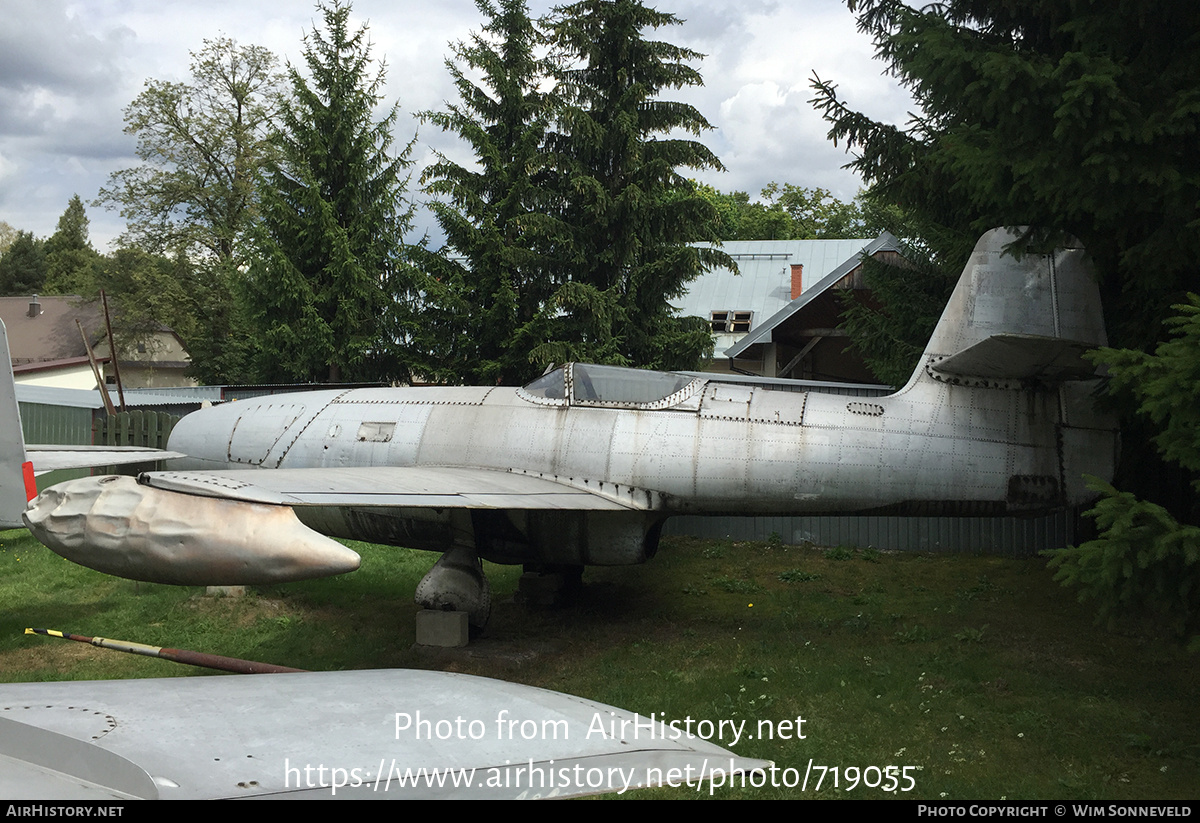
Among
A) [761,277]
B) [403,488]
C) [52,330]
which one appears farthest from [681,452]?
[52,330]

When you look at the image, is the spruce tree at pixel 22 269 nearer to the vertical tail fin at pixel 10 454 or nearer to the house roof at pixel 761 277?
the house roof at pixel 761 277

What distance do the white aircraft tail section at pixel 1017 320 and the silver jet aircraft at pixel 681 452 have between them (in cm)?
2

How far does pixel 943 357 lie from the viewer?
8.13 meters

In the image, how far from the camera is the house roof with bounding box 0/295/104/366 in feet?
159

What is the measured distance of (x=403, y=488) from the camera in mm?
7395

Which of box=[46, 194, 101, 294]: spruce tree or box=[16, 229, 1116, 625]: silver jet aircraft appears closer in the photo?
box=[16, 229, 1116, 625]: silver jet aircraft

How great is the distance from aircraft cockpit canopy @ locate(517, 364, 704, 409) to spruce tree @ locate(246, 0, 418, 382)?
13123 millimetres

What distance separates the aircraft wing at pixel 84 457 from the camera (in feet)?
31.2

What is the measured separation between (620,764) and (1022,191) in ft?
18.2

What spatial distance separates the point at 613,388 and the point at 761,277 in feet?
74.7

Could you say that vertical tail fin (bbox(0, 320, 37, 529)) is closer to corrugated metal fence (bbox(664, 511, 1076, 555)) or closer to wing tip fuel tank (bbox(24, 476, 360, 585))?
wing tip fuel tank (bbox(24, 476, 360, 585))

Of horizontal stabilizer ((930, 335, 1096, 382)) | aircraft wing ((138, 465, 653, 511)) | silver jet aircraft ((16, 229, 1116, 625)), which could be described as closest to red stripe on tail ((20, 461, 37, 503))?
silver jet aircraft ((16, 229, 1116, 625))

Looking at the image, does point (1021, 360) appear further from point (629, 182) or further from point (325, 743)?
point (629, 182)
